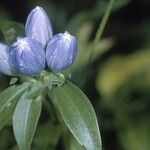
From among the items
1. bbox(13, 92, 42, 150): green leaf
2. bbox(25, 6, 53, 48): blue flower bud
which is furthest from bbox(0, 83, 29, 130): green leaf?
bbox(25, 6, 53, 48): blue flower bud

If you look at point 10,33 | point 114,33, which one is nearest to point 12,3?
point 114,33

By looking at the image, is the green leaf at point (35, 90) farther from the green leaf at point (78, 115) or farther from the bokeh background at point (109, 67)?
the bokeh background at point (109, 67)

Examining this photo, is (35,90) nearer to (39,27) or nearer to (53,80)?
(53,80)

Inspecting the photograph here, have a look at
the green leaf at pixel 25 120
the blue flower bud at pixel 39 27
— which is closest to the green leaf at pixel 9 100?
the green leaf at pixel 25 120

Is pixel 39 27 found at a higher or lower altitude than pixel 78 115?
higher

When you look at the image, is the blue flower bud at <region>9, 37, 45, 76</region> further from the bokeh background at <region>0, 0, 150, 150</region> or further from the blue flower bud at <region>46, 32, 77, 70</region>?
the bokeh background at <region>0, 0, 150, 150</region>

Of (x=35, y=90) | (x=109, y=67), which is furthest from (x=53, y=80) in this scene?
(x=109, y=67)
